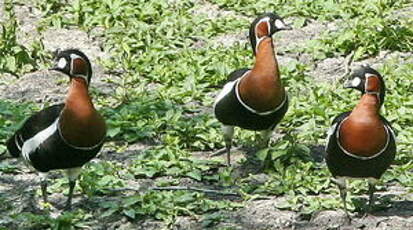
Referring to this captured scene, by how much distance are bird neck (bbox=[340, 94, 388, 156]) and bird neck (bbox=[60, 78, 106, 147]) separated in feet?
4.87

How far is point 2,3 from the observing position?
10.9 m

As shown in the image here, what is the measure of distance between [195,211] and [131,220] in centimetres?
41

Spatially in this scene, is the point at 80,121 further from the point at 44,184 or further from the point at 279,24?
the point at 279,24

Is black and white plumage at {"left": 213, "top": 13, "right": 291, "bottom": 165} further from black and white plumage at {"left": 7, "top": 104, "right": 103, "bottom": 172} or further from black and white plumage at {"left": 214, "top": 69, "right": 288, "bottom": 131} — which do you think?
black and white plumage at {"left": 7, "top": 104, "right": 103, "bottom": 172}

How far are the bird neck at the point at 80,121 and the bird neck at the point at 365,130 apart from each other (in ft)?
4.87

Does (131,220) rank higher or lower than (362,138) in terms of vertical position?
lower

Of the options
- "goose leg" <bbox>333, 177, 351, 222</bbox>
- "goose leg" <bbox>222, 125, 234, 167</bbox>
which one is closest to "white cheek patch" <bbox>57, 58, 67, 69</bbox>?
"goose leg" <bbox>222, 125, 234, 167</bbox>

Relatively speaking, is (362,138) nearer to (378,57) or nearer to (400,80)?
(400,80)

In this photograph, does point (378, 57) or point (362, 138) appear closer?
point (362, 138)

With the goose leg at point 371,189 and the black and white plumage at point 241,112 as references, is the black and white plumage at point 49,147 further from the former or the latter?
the goose leg at point 371,189

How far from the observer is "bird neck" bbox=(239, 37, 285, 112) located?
7066 mm

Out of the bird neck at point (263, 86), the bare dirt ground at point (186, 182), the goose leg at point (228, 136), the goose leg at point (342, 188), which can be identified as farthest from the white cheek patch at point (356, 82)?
the goose leg at point (228, 136)

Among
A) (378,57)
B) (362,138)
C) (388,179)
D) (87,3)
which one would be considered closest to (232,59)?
(378,57)

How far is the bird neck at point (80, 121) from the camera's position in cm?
633
